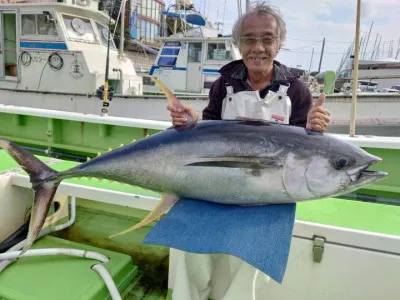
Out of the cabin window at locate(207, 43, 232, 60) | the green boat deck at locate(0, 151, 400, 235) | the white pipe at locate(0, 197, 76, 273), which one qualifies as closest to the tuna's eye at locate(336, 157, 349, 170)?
the green boat deck at locate(0, 151, 400, 235)

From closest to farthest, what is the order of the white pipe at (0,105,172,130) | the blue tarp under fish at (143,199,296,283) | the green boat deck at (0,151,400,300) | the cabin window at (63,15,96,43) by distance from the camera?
the blue tarp under fish at (143,199,296,283) < the green boat deck at (0,151,400,300) < the white pipe at (0,105,172,130) < the cabin window at (63,15,96,43)

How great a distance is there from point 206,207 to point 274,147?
43 centimetres

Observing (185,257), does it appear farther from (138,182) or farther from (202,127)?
(202,127)

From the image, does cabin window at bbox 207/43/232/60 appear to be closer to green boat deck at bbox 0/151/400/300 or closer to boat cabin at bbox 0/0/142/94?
boat cabin at bbox 0/0/142/94

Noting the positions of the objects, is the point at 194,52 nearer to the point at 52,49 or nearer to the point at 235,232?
the point at 52,49

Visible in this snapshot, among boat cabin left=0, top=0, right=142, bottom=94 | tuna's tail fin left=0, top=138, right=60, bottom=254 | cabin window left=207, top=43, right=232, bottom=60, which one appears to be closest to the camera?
tuna's tail fin left=0, top=138, right=60, bottom=254

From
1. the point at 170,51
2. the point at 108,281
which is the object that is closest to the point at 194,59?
the point at 170,51

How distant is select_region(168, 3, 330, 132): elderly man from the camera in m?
1.82

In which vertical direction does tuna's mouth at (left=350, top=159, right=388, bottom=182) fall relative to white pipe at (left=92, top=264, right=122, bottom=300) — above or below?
above

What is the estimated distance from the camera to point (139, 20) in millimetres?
31781

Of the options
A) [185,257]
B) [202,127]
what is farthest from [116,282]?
[202,127]

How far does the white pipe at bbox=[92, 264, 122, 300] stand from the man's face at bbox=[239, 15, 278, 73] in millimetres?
1634

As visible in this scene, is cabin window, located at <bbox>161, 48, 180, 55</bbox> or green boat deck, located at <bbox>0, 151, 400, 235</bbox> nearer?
green boat deck, located at <bbox>0, 151, 400, 235</bbox>

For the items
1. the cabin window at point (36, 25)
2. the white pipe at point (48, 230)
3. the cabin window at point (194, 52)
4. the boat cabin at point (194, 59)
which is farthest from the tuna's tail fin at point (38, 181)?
the cabin window at point (194, 52)
